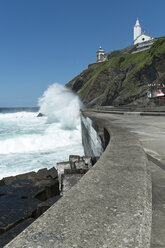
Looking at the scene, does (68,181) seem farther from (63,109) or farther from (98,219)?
(63,109)

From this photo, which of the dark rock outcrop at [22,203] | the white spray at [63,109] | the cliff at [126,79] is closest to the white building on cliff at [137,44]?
the cliff at [126,79]

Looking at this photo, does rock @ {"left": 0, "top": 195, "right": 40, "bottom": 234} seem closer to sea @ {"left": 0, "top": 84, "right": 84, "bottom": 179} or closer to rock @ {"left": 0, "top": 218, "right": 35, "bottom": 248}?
rock @ {"left": 0, "top": 218, "right": 35, "bottom": 248}

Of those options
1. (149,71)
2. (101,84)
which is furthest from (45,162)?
(101,84)

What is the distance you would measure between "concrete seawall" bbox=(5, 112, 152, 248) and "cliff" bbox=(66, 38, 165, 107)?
83.9 feet

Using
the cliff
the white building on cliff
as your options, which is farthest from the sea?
the white building on cliff

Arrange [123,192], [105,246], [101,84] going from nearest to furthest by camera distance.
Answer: [105,246]
[123,192]
[101,84]

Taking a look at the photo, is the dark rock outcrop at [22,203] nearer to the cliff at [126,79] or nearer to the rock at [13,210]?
the rock at [13,210]

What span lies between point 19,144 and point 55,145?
2603 mm

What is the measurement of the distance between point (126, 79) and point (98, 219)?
44.8 meters

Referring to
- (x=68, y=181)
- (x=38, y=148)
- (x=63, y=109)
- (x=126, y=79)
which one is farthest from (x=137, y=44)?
(x=68, y=181)

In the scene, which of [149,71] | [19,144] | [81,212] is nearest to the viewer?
[81,212]

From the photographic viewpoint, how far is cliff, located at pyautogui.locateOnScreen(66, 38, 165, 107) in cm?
3388

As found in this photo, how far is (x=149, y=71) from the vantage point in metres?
36.7

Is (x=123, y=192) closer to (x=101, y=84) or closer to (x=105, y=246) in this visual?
Answer: (x=105, y=246)
